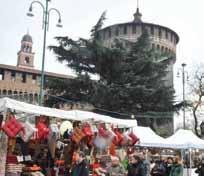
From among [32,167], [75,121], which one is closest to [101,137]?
[75,121]

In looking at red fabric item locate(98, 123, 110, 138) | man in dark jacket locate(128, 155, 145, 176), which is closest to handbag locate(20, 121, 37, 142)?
red fabric item locate(98, 123, 110, 138)

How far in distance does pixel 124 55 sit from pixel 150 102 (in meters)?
3.45

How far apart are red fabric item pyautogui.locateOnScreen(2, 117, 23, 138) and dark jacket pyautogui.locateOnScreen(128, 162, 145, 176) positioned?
2879 mm

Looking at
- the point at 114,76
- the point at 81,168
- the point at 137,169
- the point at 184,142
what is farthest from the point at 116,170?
the point at 114,76

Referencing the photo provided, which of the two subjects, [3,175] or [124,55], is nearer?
[3,175]

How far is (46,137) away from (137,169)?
7.50 ft

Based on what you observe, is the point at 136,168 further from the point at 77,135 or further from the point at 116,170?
the point at 77,135

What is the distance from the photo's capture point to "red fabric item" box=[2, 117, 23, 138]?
909 centimetres

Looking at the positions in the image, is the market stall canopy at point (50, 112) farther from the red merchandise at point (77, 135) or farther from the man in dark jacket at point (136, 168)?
the man in dark jacket at point (136, 168)

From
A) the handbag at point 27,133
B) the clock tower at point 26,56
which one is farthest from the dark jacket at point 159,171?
the clock tower at point 26,56

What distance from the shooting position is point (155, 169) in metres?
14.3

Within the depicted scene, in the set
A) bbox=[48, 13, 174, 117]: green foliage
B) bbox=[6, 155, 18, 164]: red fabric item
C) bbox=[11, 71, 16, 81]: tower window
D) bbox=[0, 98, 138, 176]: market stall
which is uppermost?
bbox=[11, 71, 16, 81]: tower window

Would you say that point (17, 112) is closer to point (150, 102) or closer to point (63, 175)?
point (63, 175)

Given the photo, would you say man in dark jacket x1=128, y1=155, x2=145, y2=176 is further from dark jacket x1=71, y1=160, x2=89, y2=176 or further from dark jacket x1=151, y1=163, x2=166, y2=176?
dark jacket x1=151, y1=163, x2=166, y2=176
